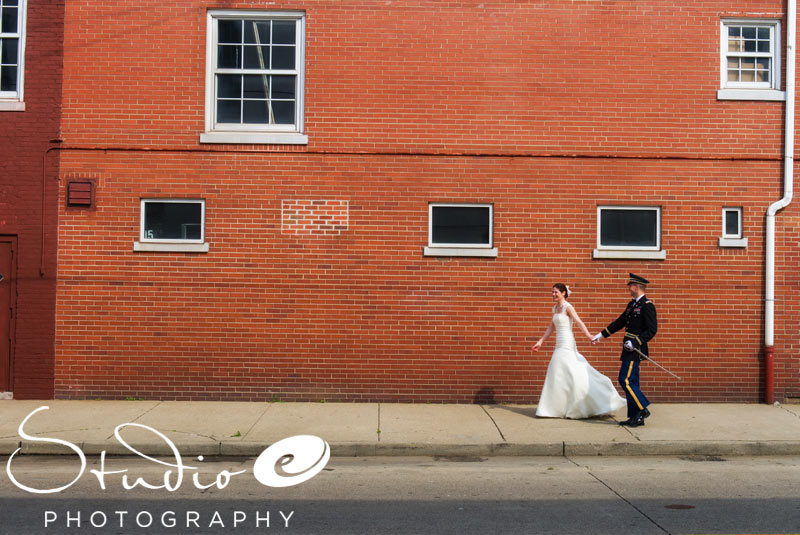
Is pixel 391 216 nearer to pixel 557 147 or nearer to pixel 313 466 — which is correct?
pixel 557 147

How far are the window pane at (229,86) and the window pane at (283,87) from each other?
50 centimetres

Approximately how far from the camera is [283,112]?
1135 centimetres

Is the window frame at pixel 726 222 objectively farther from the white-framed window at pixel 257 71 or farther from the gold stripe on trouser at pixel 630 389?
the white-framed window at pixel 257 71

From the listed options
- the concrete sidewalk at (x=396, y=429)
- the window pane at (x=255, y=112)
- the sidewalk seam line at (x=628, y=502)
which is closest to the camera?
the sidewalk seam line at (x=628, y=502)

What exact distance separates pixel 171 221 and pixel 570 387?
582cm

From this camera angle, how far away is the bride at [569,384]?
9.70 metres

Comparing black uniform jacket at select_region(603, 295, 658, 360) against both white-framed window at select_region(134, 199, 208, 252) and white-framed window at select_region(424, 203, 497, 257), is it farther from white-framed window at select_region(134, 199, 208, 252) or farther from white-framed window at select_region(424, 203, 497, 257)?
white-framed window at select_region(134, 199, 208, 252)

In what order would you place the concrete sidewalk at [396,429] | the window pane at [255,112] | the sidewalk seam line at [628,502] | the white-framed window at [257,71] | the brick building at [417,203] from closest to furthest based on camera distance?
the sidewalk seam line at [628,502]
the concrete sidewalk at [396,429]
the brick building at [417,203]
the white-framed window at [257,71]
the window pane at [255,112]

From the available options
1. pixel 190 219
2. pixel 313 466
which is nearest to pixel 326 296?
pixel 190 219

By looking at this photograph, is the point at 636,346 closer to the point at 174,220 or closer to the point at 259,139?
the point at 259,139

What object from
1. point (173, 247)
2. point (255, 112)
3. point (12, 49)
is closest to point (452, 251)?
point (255, 112)

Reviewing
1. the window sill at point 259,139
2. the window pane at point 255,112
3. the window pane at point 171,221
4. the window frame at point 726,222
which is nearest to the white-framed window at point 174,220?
the window pane at point 171,221

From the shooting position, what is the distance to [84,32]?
36.4 ft

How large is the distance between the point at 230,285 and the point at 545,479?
17.9 feet
